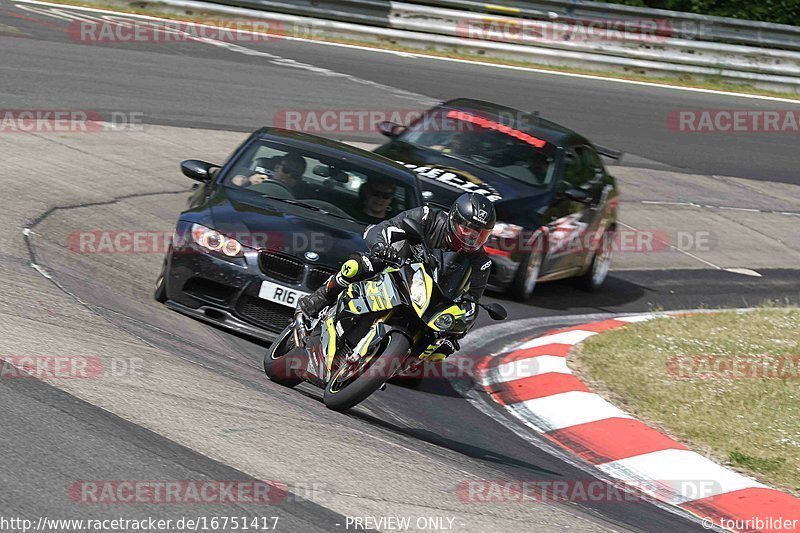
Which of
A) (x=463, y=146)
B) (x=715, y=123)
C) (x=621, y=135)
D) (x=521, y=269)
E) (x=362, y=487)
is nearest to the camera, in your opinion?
(x=362, y=487)

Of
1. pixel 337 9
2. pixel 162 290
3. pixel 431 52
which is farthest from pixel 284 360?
pixel 431 52

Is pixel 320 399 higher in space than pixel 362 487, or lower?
lower

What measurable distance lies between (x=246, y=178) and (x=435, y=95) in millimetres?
11214

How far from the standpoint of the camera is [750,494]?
7.03 meters

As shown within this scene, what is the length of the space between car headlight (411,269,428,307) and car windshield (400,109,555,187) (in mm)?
5509

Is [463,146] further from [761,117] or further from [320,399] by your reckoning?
[761,117]

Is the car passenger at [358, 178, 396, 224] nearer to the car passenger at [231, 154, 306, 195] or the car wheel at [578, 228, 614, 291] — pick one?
the car passenger at [231, 154, 306, 195]

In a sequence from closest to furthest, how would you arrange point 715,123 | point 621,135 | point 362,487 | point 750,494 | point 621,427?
point 362,487, point 750,494, point 621,427, point 621,135, point 715,123

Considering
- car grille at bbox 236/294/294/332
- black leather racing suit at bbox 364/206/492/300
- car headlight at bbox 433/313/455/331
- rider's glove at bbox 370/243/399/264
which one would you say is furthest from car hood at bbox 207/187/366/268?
car headlight at bbox 433/313/455/331

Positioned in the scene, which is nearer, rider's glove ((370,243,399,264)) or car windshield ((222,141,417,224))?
rider's glove ((370,243,399,264))

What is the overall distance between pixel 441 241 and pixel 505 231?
4.30 meters

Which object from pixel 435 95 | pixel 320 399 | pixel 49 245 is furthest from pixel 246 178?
pixel 435 95

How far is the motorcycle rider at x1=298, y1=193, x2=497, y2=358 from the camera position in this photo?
6.68 meters

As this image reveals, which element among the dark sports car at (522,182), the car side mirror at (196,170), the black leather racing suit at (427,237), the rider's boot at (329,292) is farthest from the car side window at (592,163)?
the rider's boot at (329,292)
